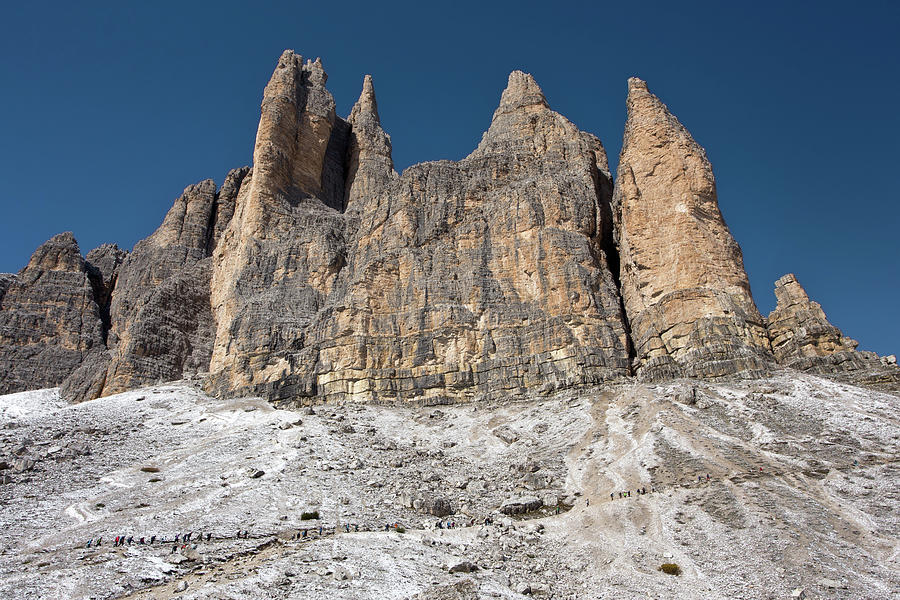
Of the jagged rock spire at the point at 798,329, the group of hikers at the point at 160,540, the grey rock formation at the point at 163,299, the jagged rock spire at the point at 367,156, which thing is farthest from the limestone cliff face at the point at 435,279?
the group of hikers at the point at 160,540

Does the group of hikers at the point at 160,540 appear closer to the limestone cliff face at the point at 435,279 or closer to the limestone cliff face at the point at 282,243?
the limestone cliff face at the point at 435,279

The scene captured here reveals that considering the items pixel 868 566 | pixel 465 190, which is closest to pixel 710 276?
pixel 465 190

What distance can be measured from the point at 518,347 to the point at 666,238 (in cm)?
1624

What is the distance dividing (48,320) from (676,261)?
75.5 metres

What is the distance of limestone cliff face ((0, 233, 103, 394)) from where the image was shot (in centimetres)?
7706

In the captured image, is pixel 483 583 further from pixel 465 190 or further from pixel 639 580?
pixel 465 190

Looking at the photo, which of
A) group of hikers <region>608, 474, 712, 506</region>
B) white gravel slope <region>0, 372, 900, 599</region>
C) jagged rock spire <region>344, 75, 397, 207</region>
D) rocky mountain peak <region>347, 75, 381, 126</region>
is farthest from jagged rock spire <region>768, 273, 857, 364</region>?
rocky mountain peak <region>347, 75, 381, 126</region>

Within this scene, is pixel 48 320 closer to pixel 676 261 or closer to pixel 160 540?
pixel 160 540

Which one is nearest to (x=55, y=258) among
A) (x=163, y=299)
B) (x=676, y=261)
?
(x=163, y=299)

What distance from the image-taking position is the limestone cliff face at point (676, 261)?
50.8 meters

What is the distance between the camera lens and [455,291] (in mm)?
62969

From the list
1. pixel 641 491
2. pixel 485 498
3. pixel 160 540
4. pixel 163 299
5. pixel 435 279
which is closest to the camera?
pixel 160 540

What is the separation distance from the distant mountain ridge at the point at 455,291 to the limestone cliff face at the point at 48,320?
0.81 feet

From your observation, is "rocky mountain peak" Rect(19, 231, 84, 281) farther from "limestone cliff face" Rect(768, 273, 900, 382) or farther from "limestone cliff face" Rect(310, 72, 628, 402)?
"limestone cliff face" Rect(768, 273, 900, 382)
